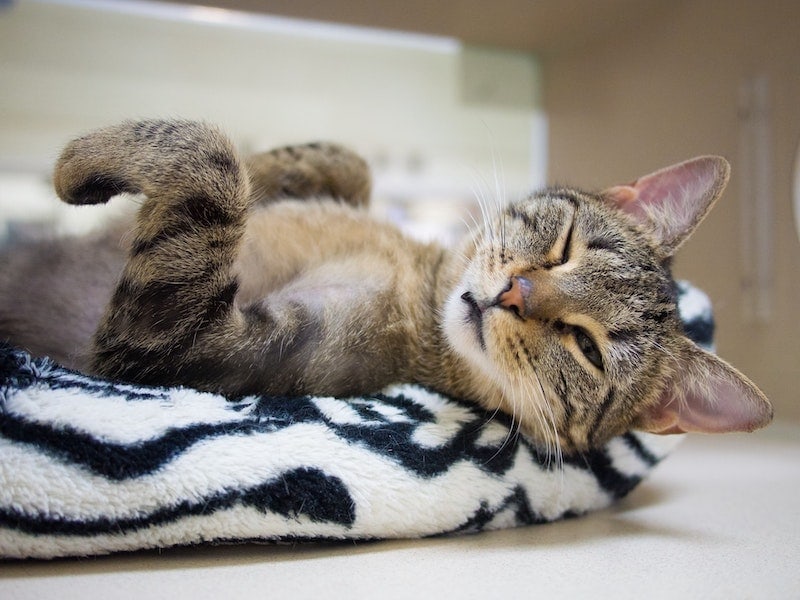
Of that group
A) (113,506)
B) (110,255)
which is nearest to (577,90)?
(110,255)

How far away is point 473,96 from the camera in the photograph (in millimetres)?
2738

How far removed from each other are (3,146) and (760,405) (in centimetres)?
264

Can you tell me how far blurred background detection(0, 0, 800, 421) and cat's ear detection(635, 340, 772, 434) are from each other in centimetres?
54

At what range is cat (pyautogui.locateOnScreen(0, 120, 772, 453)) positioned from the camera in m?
1.10

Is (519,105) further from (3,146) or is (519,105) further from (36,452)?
(36,452)

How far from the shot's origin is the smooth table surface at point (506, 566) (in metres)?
0.85

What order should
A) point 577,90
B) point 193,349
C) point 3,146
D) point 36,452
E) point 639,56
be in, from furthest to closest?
point 577,90, point 3,146, point 639,56, point 193,349, point 36,452

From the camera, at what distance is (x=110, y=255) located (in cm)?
149

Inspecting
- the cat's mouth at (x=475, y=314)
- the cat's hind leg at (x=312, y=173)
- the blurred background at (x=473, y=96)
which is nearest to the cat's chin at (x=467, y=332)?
the cat's mouth at (x=475, y=314)

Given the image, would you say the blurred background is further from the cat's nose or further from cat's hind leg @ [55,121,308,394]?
cat's hind leg @ [55,121,308,394]

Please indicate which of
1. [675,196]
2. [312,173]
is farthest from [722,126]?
[312,173]

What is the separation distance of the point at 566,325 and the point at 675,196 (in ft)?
1.49

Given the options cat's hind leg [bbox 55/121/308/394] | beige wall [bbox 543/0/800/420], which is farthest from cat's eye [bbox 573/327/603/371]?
beige wall [bbox 543/0/800/420]

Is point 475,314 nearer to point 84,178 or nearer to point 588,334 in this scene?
point 588,334
